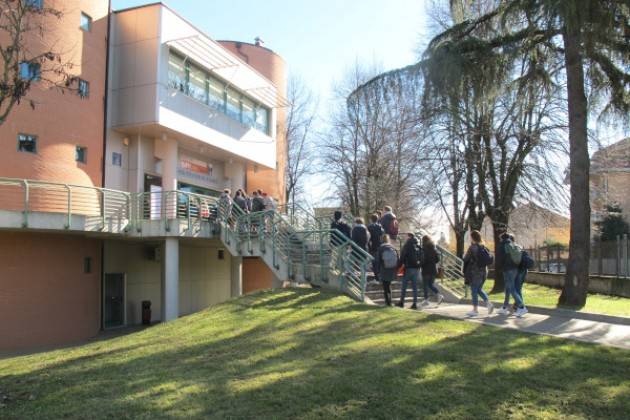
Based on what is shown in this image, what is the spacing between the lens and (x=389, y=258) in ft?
37.9

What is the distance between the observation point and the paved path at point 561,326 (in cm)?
853

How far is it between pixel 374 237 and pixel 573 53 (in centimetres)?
658

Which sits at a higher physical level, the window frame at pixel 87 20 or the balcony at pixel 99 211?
the window frame at pixel 87 20

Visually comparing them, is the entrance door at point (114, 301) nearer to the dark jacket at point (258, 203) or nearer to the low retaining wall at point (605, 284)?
the dark jacket at point (258, 203)

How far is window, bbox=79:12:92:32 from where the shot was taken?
60.5 feet

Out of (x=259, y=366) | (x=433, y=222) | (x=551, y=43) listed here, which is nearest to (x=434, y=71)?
(x=551, y=43)

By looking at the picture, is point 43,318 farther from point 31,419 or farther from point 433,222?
point 433,222

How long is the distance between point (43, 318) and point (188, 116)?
8955 mm

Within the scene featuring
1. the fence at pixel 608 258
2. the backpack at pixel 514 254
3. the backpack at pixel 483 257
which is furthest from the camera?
the fence at pixel 608 258

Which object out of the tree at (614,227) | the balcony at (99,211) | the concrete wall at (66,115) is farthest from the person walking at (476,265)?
the tree at (614,227)

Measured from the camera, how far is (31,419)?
5633mm

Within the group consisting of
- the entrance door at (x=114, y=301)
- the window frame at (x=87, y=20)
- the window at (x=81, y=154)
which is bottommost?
the entrance door at (x=114, y=301)

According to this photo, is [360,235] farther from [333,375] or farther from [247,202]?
[333,375]

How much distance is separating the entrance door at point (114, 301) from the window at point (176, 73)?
7521 mm
